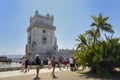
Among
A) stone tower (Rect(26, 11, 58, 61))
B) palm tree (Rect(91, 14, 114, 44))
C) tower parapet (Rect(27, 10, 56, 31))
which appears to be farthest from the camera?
tower parapet (Rect(27, 10, 56, 31))

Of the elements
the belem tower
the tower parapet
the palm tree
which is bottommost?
the palm tree

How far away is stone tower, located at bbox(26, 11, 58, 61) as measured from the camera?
229ft

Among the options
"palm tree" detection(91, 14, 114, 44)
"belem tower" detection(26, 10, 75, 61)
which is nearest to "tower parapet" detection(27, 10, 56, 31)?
"belem tower" detection(26, 10, 75, 61)

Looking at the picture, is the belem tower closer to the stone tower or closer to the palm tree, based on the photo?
the stone tower

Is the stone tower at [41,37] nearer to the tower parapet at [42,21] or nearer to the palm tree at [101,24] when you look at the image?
the tower parapet at [42,21]

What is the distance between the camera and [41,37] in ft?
236

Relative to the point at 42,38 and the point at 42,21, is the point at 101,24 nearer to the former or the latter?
the point at 42,38

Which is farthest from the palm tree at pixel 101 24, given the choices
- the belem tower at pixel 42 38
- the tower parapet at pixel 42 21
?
the tower parapet at pixel 42 21

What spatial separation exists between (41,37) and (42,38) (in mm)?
506

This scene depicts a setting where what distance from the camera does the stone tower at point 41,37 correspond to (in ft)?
229

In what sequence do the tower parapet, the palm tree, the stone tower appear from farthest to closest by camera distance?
the tower parapet → the stone tower → the palm tree

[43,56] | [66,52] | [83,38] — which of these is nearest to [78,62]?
[83,38]

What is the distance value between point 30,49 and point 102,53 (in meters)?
55.2

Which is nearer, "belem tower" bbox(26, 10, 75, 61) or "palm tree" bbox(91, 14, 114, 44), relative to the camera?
"palm tree" bbox(91, 14, 114, 44)
